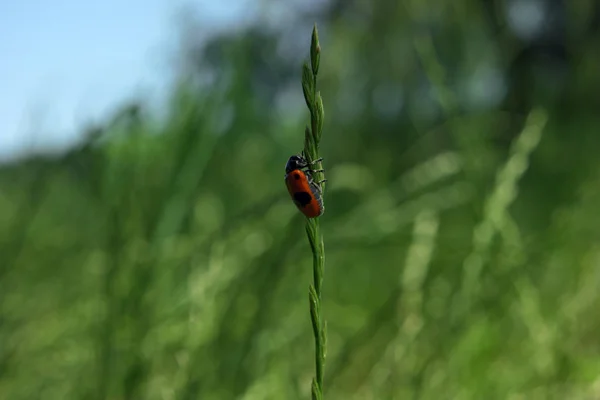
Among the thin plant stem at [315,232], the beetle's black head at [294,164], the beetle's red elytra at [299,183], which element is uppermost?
the beetle's black head at [294,164]

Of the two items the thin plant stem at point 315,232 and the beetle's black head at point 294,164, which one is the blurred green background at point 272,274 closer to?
the beetle's black head at point 294,164

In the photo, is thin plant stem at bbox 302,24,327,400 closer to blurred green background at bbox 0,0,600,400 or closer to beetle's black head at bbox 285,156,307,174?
blurred green background at bbox 0,0,600,400

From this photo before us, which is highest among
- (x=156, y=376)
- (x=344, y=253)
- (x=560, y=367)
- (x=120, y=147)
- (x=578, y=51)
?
(x=344, y=253)

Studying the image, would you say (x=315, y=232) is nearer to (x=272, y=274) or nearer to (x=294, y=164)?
(x=272, y=274)

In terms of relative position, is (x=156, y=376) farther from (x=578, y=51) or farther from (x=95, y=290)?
(x=578, y=51)

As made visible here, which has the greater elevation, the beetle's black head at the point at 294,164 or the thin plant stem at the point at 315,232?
the beetle's black head at the point at 294,164

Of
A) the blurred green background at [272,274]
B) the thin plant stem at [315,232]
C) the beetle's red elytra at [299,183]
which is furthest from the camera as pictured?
the blurred green background at [272,274]

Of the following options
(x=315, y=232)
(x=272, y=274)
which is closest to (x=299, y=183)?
(x=272, y=274)

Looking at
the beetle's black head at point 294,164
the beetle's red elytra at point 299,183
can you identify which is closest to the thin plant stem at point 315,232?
the beetle's red elytra at point 299,183

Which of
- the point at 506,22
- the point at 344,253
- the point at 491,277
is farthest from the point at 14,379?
the point at 344,253
